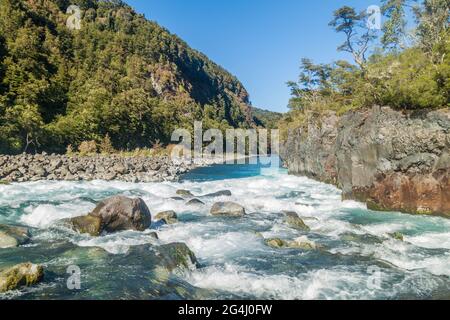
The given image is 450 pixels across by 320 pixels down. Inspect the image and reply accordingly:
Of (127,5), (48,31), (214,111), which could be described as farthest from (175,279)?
(127,5)

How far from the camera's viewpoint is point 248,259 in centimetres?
→ 1270

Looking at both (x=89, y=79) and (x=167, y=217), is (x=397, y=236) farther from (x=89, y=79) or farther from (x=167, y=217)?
(x=89, y=79)

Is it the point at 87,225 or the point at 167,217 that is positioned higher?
the point at 87,225

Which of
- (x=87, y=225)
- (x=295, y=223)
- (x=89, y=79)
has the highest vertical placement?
(x=89, y=79)

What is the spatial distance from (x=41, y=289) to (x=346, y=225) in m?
13.7

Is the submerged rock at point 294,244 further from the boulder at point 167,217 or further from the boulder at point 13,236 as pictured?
the boulder at point 13,236

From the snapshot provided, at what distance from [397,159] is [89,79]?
297 ft

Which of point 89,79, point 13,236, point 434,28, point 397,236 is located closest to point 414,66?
point 434,28

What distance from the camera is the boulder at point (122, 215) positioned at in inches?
631

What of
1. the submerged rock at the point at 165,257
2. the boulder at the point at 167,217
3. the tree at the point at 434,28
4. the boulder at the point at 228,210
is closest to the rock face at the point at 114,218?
the boulder at the point at 167,217

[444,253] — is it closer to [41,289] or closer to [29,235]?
[41,289]

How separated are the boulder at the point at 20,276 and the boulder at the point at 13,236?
4317 mm

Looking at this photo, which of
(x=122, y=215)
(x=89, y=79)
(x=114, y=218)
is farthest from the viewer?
(x=89, y=79)

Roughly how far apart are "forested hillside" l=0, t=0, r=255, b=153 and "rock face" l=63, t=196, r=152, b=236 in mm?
39750
